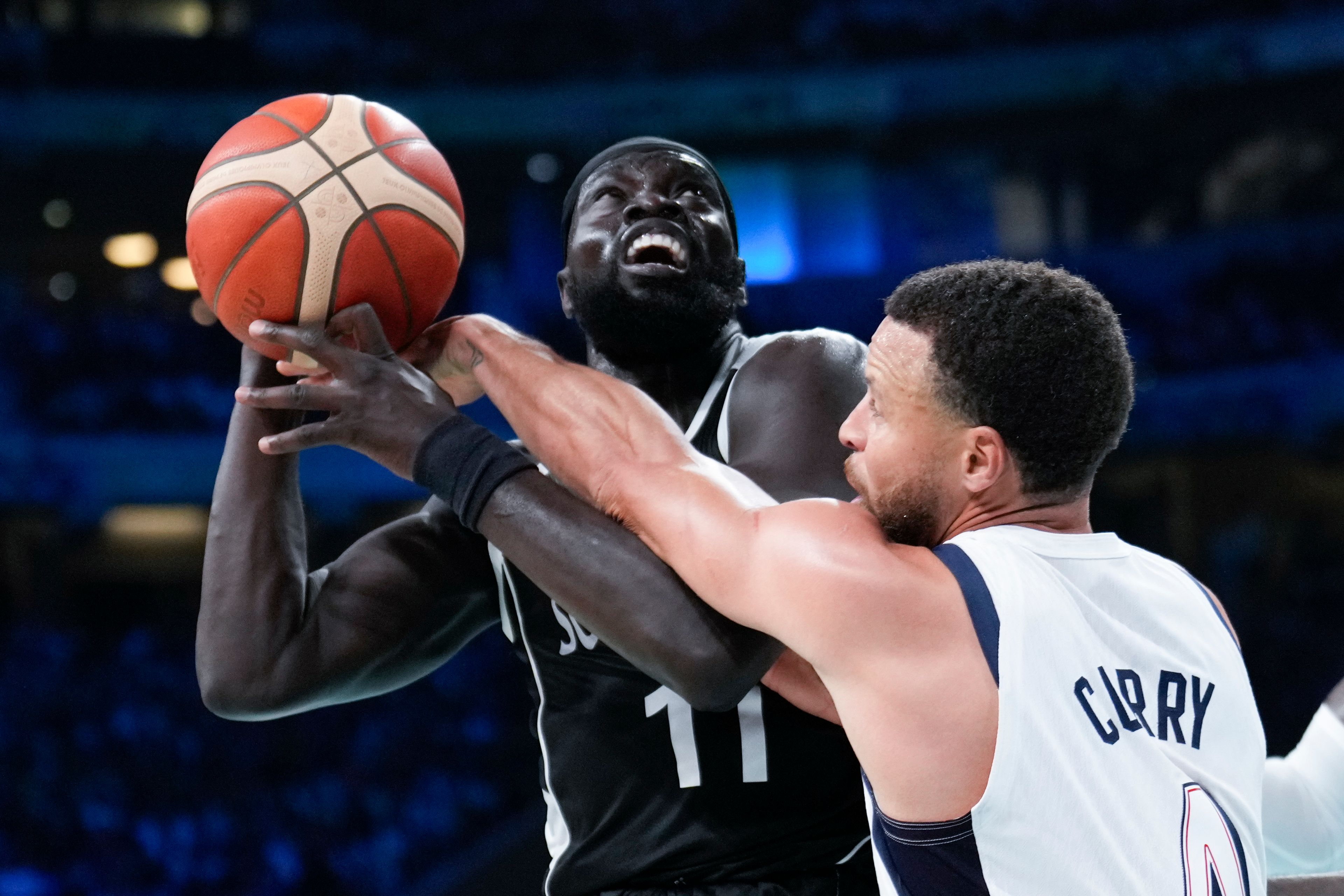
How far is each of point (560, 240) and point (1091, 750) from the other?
1106 centimetres

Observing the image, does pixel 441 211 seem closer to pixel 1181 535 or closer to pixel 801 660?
pixel 801 660

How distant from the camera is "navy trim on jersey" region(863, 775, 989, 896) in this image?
6.40ft

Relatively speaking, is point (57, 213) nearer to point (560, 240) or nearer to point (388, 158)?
point (560, 240)

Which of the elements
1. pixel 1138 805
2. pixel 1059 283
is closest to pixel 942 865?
pixel 1138 805

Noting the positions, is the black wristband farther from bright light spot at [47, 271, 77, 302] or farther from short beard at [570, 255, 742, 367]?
bright light spot at [47, 271, 77, 302]

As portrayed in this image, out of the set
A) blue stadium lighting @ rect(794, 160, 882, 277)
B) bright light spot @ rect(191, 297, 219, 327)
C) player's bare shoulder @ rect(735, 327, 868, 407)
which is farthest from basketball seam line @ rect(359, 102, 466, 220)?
blue stadium lighting @ rect(794, 160, 882, 277)

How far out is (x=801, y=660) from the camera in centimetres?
263

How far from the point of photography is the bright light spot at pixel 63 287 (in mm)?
16859

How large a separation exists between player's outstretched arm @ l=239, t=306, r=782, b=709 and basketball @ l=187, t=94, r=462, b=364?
0.49 ft

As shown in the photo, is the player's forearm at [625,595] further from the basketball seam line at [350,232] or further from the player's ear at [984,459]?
the basketball seam line at [350,232]

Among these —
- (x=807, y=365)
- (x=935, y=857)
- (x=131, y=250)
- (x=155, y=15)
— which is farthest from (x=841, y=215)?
(x=935, y=857)

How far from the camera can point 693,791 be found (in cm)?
272

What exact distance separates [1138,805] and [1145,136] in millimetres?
17614

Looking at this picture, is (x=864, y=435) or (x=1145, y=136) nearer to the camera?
(x=864, y=435)
